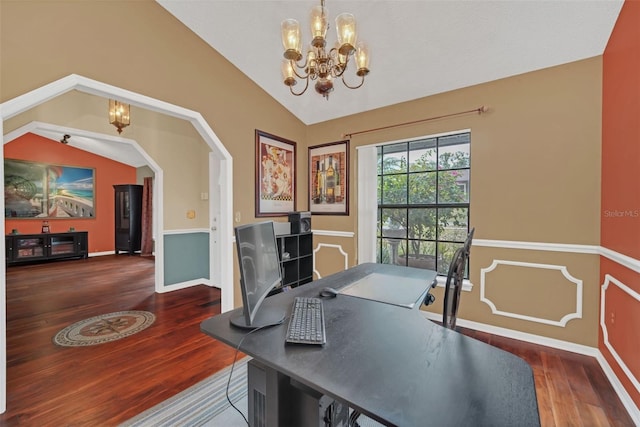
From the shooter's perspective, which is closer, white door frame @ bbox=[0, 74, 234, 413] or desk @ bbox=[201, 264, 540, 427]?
desk @ bbox=[201, 264, 540, 427]

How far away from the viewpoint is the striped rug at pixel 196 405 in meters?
1.56

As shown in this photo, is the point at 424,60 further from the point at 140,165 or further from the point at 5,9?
the point at 140,165

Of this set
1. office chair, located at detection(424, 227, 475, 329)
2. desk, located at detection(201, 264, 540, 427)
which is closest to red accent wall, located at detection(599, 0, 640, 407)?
office chair, located at detection(424, 227, 475, 329)

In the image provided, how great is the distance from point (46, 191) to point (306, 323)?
25.9ft

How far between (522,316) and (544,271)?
18.3 inches

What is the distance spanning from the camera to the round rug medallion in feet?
8.19

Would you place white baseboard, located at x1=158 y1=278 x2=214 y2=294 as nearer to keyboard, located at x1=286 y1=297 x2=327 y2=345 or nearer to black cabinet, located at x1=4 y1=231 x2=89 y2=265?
keyboard, located at x1=286 y1=297 x2=327 y2=345

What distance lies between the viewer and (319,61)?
1652 millimetres

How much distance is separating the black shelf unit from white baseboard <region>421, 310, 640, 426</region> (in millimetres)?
1574

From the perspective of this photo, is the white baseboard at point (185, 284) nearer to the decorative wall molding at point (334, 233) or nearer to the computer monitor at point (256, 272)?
the decorative wall molding at point (334, 233)

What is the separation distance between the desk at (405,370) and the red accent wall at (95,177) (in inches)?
297

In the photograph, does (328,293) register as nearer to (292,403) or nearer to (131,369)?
(292,403)

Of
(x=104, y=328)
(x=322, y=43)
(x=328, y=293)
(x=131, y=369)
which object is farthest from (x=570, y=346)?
(x=104, y=328)

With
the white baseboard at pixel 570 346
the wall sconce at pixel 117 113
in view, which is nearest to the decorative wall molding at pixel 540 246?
the white baseboard at pixel 570 346
